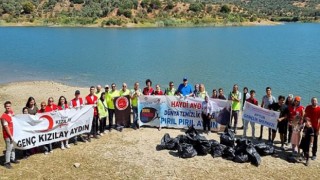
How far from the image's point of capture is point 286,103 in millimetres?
12570

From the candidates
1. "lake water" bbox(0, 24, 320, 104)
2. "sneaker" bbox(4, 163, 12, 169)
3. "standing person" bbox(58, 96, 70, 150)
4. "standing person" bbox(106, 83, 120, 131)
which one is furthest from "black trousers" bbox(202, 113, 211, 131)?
"lake water" bbox(0, 24, 320, 104)

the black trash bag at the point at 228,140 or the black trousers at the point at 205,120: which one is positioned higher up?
the black trousers at the point at 205,120

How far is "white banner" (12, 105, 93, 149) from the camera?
444 inches

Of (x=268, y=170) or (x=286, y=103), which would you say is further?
(x=286, y=103)

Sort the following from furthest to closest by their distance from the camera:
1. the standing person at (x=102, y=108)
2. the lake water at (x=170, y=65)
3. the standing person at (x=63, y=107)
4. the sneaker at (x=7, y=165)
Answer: the lake water at (x=170, y=65)
the standing person at (x=102, y=108)
the standing person at (x=63, y=107)
the sneaker at (x=7, y=165)

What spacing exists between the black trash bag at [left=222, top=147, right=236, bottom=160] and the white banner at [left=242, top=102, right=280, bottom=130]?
6.71 ft

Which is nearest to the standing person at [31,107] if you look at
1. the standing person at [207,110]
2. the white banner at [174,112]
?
the white banner at [174,112]

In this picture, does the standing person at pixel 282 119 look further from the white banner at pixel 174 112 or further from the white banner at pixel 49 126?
the white banner at pixel 49 126

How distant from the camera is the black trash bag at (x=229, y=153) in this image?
11.6 meters

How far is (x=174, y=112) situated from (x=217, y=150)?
3466 millimetres

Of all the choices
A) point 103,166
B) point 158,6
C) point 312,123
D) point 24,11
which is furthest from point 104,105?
point 24,11

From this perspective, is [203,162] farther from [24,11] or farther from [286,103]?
[24,11]

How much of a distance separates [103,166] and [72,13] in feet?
372

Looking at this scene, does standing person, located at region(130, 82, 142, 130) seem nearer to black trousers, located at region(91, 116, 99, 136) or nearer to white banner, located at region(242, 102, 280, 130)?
black trousers, located at region(91, 116, 99, 136)
